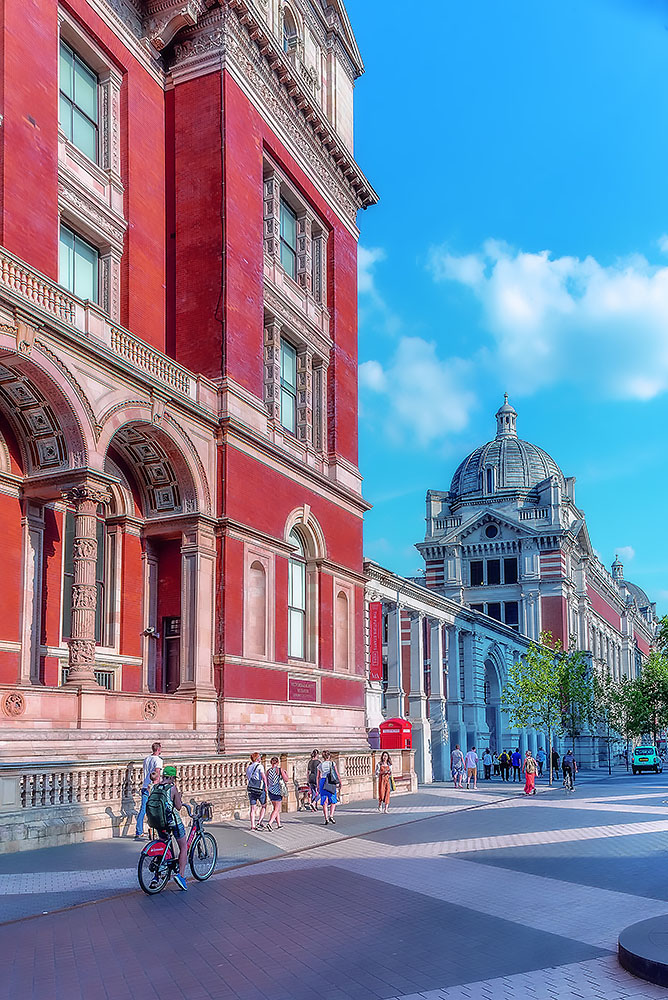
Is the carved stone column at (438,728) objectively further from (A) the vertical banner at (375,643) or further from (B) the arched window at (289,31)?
(B) the arched window at (289,31)

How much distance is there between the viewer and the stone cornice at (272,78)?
91.0ft

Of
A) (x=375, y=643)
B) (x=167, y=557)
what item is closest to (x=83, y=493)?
(x=167, y=557)

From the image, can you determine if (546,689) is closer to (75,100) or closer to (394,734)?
(394,734)

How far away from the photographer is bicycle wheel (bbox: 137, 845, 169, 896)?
12930 millimetres

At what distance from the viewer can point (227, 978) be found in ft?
29.9

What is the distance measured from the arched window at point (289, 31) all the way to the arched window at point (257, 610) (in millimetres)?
17422

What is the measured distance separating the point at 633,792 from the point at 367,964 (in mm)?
31500

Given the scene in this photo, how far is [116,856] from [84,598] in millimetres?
5253

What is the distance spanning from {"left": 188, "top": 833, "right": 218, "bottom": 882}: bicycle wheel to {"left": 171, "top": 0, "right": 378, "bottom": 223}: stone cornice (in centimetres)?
2091

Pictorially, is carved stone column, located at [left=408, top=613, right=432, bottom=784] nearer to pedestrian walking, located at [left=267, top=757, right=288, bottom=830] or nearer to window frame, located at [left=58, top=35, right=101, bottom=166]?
pedestrian walking, located at [left=267, top=757, right=288, bottom=830]

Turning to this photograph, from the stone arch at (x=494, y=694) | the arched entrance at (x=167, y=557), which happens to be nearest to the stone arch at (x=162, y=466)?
the arched entrance at (x=167, y=557)

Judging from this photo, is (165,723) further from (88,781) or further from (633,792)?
(633,792)

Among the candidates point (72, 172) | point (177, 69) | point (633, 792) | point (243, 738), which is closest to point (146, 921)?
point (243, 738)

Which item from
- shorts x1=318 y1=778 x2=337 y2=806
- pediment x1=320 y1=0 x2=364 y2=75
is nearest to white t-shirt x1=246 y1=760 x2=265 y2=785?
shorts x1=318 y1=778 x2=337 y2=806
